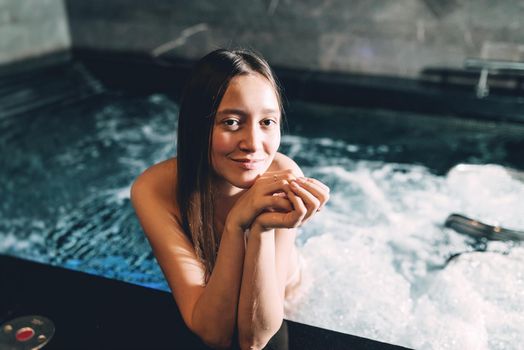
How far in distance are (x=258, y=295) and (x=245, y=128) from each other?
1.57ft

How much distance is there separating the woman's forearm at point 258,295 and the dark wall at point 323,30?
3.92 meters

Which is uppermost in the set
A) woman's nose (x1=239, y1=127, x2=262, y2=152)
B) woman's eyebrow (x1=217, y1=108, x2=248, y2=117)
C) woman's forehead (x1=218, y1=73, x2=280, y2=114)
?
woman's forehead (x1=218, y1=73, x2=280, y2=114)

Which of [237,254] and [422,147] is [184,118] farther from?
[422,147]

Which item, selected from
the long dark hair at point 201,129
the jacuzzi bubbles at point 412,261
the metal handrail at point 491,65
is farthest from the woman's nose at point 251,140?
the metal handrail at point 491,65

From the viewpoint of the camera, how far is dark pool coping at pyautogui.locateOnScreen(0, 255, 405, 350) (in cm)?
133

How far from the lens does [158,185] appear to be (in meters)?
1.62

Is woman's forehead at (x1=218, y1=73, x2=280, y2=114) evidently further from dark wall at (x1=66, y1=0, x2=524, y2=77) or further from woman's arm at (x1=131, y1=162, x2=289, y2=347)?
dark wall at (x1=66, y1=0, x2=524, y2=77)

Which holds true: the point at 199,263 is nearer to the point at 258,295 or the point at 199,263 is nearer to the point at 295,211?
the point at 258,295

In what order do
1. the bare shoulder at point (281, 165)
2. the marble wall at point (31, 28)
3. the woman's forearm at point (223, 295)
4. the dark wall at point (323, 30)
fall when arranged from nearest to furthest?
1. the woman's forearm at point (223, 295)
2. the bare shoulder at point (281, 165)
3. the dark wall at point (323, 30)
4. the marble wall at point (31, 28)

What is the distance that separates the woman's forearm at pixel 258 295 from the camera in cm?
129

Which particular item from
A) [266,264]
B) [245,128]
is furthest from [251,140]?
[266,264]

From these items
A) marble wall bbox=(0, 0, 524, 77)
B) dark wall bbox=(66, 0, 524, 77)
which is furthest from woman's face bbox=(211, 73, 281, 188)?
marble wall bbox=(0, 0, 524, 77)

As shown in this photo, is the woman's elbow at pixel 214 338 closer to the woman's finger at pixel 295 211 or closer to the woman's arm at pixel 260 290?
the woman's arm at pixel 260 290

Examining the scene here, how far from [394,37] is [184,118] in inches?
178
